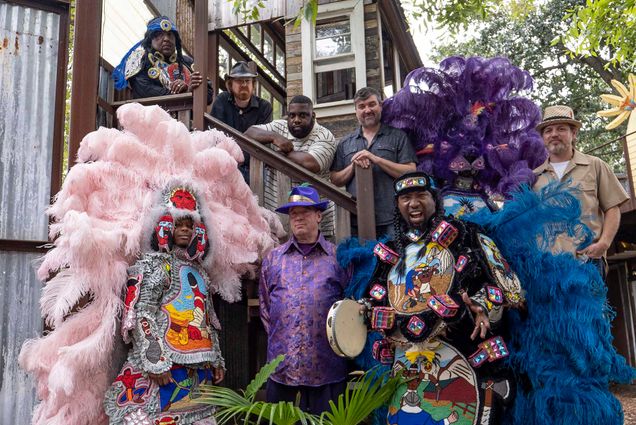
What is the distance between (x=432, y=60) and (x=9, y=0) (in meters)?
15.2

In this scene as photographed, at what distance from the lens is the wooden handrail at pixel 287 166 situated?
15.1ft

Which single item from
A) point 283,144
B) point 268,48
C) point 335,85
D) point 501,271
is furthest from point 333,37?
point 501,271

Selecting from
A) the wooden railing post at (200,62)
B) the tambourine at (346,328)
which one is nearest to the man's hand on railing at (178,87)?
the wooden railing post at (200,62)

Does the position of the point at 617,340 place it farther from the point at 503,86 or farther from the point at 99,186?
the point at 99,186

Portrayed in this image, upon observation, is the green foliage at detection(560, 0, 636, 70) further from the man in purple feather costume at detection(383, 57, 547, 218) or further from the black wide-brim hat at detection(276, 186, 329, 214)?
the black wide-brim hat at detection(276, 186, 329, 214)

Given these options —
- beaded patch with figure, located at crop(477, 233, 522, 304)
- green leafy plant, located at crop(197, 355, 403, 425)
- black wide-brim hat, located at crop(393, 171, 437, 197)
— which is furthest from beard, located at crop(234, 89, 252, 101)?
green leafy plant, located at crop(197, 355, 403, 425)

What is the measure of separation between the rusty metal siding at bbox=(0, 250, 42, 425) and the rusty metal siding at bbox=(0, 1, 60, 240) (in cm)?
23

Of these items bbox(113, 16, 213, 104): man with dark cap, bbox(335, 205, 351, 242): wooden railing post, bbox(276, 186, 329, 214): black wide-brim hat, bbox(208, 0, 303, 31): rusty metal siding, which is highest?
bbox(208, 0, 303, 31): rusty metal siding

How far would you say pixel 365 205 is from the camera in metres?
4.43

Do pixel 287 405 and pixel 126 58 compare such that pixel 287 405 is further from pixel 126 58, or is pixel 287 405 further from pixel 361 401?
pixel 126 58

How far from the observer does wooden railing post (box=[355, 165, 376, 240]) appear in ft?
14.5

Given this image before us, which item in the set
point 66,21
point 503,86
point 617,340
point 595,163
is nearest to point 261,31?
point 66,21

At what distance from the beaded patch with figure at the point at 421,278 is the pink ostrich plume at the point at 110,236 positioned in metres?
1.14

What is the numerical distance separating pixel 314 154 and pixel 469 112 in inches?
47.7
